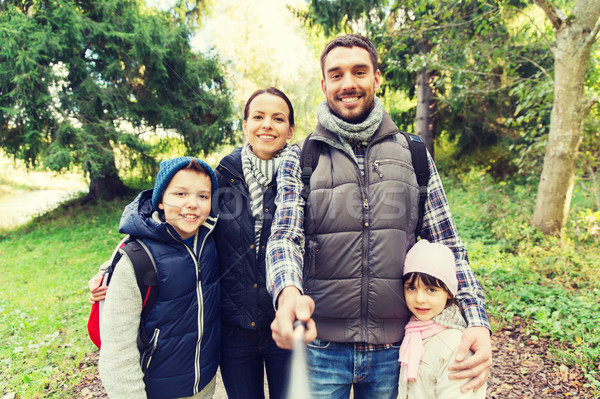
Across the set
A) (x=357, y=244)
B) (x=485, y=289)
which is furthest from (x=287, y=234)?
(x=485, y=289)

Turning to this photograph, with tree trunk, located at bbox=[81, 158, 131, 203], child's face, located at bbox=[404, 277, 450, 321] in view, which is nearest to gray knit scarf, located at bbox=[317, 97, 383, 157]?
child's face, located at bbox=[404, 277, 450, 321]

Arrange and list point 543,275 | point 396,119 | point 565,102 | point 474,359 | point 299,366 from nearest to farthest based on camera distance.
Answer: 1. point 299,366
2. point 474,359
3. point 543,275
4. point 565,102
5. point 396,119

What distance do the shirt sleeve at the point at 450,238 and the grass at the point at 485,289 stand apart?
2.56 metres

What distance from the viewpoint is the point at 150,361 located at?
166cm

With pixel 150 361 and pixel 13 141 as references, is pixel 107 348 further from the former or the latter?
pixel 13 141

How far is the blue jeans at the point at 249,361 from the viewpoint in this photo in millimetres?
1938

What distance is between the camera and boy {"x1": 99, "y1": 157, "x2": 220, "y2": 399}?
5.15 feet

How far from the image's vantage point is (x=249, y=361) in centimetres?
196

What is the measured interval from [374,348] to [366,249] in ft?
1.55

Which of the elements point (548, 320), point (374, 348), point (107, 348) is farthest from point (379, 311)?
point (548, 320)

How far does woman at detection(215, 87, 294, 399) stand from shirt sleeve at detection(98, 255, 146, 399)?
0.50m

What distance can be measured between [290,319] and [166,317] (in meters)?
0.90

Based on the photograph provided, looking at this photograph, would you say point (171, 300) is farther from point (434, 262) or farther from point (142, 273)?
point (434, 262)

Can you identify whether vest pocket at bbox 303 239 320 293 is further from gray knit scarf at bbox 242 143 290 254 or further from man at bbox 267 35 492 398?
gray knit scarf at bbox 242 143 290 254
